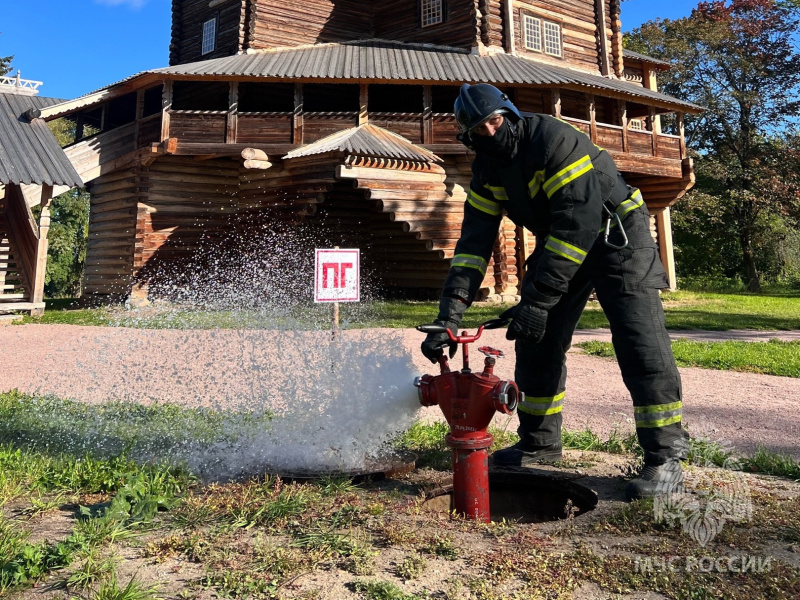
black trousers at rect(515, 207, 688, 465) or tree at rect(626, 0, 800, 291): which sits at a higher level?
tree at rect(626, 0, 800, 291)

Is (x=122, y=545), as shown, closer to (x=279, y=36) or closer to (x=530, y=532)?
(x=530, y=532)

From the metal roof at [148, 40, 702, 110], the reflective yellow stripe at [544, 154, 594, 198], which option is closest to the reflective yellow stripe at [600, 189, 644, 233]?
the reflective yellow stripe at [544, 154, 594, 198]

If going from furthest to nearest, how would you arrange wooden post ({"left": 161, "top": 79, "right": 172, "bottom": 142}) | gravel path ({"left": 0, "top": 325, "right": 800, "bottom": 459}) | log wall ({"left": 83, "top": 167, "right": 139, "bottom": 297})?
log wall ({"left": 83, "top": 167, "right": 139, "bottom": 297}) → wooden post ({"left": 161, "top": 79, "right": 172, "bottom": 142}) → gravel path ({"left": 0, "top": 325, "right": 800, "bottom": 459})

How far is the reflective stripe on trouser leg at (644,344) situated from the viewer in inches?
117

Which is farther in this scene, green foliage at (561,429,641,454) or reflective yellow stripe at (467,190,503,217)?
green foliage at (561,429,641,454)

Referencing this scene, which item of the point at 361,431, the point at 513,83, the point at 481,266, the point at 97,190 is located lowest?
the point at 361,431

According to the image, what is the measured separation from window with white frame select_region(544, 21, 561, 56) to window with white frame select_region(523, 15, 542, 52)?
25 centimetres

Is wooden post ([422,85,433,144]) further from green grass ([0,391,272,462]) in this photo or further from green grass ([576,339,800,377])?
green grass ([0,391,272,462])

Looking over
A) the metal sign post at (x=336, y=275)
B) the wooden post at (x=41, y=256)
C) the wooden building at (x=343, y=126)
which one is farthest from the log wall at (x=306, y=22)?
the metal sign post at (x=336, y=275)

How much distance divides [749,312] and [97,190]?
18687 millimetres

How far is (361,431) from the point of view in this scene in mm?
3684

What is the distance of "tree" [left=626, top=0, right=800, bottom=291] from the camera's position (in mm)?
27531

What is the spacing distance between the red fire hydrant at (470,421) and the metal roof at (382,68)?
40.5 ft

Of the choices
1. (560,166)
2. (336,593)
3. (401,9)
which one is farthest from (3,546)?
(401,9)
